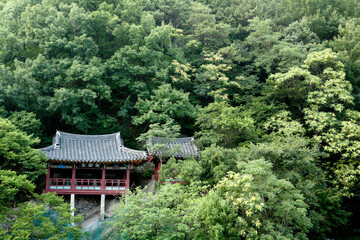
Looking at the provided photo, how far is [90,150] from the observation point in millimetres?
17781

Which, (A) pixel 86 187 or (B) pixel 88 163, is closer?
(B) pixel 88 163

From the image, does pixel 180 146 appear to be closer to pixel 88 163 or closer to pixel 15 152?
pixel 88 163

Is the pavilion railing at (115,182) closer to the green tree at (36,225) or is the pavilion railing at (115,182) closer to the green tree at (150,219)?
the green tree at (36,225)

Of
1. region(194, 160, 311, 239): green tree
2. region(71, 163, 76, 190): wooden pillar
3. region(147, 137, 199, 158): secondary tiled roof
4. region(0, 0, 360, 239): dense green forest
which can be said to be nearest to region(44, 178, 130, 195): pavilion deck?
region(71, 163, 76, 190): wooden pillar

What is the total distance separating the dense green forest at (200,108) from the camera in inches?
479

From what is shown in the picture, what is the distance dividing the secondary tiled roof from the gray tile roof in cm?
129

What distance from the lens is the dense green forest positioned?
12.2m

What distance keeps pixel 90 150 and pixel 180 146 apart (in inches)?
182

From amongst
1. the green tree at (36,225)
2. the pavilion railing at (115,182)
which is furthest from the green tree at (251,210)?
the pavilion railing at (115,182)

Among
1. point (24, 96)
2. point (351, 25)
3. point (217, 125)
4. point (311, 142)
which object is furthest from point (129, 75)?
point (351, 25)

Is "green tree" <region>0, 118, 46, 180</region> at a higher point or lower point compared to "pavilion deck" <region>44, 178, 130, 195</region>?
higher

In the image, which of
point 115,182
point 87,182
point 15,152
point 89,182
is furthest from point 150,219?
point 89,182

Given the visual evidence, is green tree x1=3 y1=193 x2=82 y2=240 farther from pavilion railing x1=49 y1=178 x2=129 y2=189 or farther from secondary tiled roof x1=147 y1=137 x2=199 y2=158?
secondary tiled roof x1=147 y1=137 x2=199 y2=158

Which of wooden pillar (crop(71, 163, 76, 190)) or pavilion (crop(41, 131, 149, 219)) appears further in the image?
wooden pillar (crop(71, 163, 76, 190))
